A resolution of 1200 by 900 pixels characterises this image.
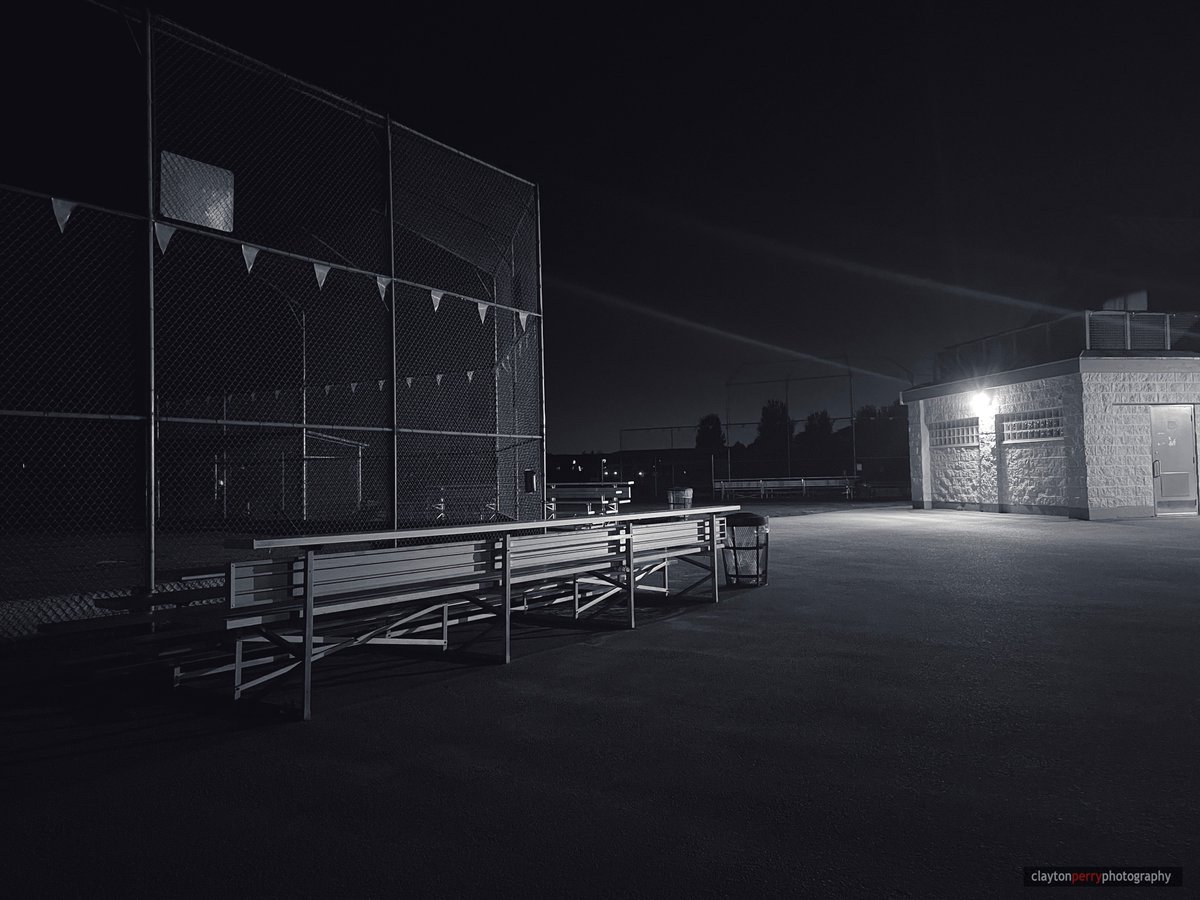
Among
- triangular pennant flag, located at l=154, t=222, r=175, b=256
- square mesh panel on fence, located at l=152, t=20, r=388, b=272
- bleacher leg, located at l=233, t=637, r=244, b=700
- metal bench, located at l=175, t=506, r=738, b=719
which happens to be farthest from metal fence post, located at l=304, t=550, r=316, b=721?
square mesh panel on fence, located at l=152, t=20, r=388, b=272

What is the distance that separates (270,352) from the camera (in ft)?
65.8

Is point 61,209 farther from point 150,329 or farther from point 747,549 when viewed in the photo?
point 747,549

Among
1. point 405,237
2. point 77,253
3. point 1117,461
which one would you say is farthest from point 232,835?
point 1117,461

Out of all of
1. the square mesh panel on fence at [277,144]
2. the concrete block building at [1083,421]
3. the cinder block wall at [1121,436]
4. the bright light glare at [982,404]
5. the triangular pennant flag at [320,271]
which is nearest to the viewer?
the square mesh panel on fence at [277,144]

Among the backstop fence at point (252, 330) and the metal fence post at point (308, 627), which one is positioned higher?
Answer: the backstop fence at point (252, 330)

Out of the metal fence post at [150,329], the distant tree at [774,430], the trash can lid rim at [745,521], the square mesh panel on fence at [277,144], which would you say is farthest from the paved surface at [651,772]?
the distant tree at [774,430]

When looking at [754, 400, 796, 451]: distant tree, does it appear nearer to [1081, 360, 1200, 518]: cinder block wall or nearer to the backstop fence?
[1081, 360, 1200, 518]: cinder block wall

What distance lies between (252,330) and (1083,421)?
21.9 m

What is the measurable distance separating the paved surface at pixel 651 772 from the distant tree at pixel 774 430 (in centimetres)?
3153

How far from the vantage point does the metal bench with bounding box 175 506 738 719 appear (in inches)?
179

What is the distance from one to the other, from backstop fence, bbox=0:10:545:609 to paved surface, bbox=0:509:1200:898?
222 cm

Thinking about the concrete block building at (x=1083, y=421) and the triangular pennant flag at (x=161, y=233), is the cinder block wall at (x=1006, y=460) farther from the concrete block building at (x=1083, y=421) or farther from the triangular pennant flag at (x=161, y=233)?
the triangular pennant flag at (x=161, y=233)

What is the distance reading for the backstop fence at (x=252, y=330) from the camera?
7.13 metres

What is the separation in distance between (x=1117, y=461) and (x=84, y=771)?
71.6ft
